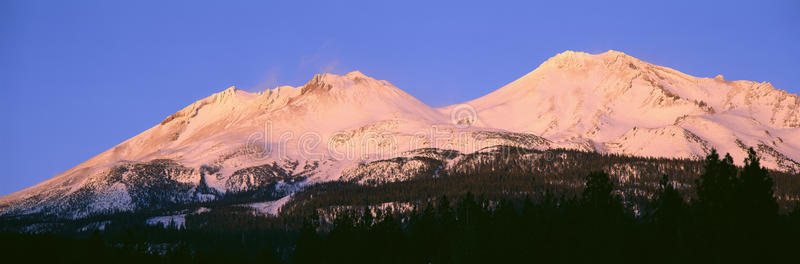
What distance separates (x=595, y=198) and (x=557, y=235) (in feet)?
26.8

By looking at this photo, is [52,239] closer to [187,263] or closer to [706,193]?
[187,263]

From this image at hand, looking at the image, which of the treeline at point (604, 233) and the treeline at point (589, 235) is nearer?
the treeline at point (604, 233)

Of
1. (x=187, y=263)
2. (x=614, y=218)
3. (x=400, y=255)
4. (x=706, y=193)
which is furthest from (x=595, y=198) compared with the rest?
(x=187, y=263)

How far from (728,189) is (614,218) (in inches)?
956

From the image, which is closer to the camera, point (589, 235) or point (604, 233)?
point (604, 233)

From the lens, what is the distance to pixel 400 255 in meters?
141

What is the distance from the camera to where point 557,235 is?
10825 centimetres

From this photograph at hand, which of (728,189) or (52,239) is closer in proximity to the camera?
(728,189)

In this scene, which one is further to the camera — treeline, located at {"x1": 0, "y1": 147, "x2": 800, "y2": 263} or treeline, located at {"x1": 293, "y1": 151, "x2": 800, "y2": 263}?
treeline, located at {"x1": 0, "y1": 147, "x2": 800, "y2": 263}

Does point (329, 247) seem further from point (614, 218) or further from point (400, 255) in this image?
point (614, 218)

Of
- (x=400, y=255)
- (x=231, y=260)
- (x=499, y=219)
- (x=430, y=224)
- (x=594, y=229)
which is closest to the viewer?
(x=594, y=229)

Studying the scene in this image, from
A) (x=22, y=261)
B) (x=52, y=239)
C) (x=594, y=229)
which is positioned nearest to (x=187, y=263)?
(x=22, y=261)

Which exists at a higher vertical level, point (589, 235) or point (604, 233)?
point (604, 233)

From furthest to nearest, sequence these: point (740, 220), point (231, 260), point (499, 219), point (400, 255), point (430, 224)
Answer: point (231, 260) < point (430, 224) < point (400, 255) < point (499, 219) < point (740, 220)
